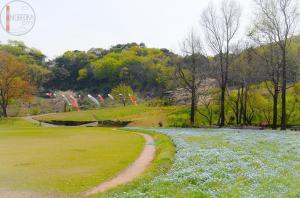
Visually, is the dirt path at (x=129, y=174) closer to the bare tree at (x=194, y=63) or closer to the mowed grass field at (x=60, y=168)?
the mowed grass field at (x=60, y=168)

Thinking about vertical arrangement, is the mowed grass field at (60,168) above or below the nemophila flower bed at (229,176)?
below

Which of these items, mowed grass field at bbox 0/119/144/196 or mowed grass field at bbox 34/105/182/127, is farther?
mowed grass field at bbox 34/105/182/127

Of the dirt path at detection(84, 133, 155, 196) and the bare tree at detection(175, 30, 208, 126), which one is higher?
the bare tree at detection(175, 30, 208, 126)


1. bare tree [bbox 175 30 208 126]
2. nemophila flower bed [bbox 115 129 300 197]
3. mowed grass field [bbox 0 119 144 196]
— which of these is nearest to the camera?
nemophila flower bed [bbox 115 129 300 197]

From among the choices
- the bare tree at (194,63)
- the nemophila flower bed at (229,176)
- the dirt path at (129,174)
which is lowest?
the dirt path at (129,174)

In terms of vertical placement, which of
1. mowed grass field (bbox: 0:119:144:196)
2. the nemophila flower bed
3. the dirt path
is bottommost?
the dirt path

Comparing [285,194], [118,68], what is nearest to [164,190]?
[285,194]

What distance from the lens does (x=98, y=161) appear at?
58.6 ft

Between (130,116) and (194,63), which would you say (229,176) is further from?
(130,116)

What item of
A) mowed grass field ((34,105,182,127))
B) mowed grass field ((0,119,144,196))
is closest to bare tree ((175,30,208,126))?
mowed grass field ((34,105,182,127))

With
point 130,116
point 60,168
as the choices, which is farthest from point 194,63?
point 60,168

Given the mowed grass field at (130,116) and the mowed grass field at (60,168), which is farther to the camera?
the mowed grass field at (130,116)

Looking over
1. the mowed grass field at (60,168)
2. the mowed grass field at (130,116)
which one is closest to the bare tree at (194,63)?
the mowed grass field at (130,116)

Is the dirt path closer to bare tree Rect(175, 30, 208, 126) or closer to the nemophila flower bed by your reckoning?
the nemophila flower bed
